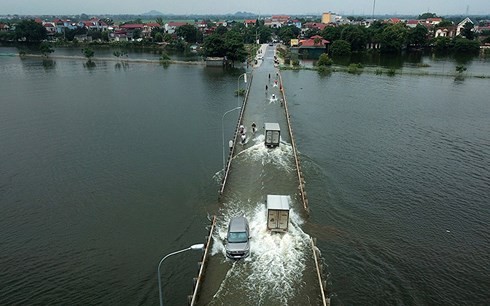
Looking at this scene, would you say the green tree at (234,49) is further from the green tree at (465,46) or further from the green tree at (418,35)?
the green tree at (465,46)

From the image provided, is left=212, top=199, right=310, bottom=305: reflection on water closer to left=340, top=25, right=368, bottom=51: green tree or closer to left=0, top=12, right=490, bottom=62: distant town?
left=0, top=12, right=490, bottom=62: distant town

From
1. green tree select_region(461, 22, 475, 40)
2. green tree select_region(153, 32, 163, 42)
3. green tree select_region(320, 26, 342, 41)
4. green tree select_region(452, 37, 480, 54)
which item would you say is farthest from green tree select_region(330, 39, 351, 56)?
green tree select_region(153, 32, 163, 42)

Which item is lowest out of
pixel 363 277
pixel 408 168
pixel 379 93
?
pixel 363 277

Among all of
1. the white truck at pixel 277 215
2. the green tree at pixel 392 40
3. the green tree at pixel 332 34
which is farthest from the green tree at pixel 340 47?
the white truck at pixel 277 215

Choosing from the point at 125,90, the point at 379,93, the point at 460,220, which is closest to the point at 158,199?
the point at 460,220

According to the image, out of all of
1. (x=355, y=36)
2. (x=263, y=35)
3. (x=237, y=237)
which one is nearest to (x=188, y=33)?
(x=263, y=35)

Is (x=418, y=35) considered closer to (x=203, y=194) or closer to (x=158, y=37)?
(x=158, y=37)

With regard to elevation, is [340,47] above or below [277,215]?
above

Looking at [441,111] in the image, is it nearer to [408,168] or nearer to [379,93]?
[379,93]
